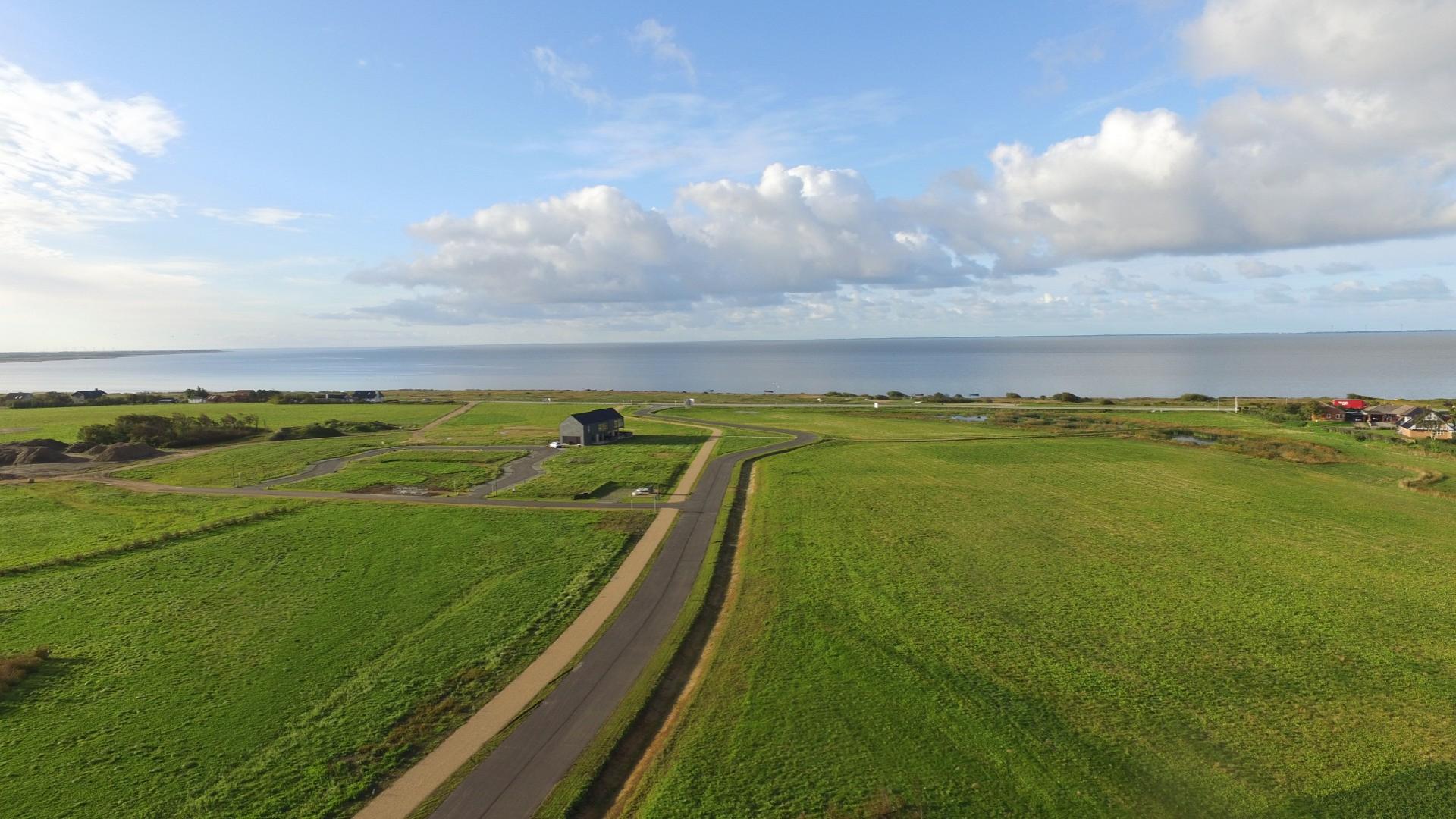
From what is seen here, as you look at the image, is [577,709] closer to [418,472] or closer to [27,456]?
[418,472]

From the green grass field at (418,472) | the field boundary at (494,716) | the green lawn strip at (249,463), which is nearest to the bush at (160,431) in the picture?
the green lawn strip at (249,463)

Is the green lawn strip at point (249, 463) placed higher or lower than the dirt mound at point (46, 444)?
lower

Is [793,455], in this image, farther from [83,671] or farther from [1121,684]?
[83,671]

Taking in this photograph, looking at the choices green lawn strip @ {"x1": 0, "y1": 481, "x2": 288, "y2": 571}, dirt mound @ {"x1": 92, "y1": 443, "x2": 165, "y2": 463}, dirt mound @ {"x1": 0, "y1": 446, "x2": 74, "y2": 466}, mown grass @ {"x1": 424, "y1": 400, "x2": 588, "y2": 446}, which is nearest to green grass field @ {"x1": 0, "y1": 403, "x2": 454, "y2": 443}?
mown grass @ {"x1": 424, "y1": 400, "x2": 588, "y2": 446}

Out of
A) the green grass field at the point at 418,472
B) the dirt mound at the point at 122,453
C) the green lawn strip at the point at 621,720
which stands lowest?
the green lawn strip at the point at 621,720

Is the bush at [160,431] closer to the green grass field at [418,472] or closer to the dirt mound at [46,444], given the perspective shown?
the dirt mound at [46,444]

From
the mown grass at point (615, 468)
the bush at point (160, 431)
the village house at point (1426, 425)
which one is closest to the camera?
the mown grass at point (615, 468)
